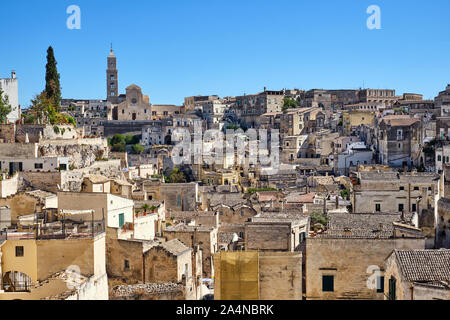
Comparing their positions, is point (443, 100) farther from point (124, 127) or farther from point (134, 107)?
point (134, 107)

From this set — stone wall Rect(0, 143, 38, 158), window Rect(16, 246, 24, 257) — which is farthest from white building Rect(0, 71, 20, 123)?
window Rect(16, 246, 24, 257)

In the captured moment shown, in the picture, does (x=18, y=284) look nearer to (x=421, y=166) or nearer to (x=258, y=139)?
(x=421, y=166)

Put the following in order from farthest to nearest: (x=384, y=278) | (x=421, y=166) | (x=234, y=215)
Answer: (x=421, y=166) < (x=234, y=215) < (x=384, y=278)

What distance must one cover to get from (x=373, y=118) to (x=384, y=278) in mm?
52409

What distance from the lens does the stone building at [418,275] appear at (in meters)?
12.4

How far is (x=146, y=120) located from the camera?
78750 millimetres

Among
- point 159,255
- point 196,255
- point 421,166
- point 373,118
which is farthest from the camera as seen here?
point 373,118

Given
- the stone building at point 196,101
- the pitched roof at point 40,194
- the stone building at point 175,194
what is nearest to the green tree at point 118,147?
the stone building at point 196,101

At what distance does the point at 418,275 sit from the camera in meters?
13.2

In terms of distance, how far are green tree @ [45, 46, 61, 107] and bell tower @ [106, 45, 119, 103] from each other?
5087 centimetres

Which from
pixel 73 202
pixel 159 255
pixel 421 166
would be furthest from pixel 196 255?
pixel 421 166

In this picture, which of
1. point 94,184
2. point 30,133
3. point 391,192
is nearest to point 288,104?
point 30,133

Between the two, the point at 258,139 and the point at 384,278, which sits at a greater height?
the point at 258,139

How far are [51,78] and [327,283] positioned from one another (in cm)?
3112
